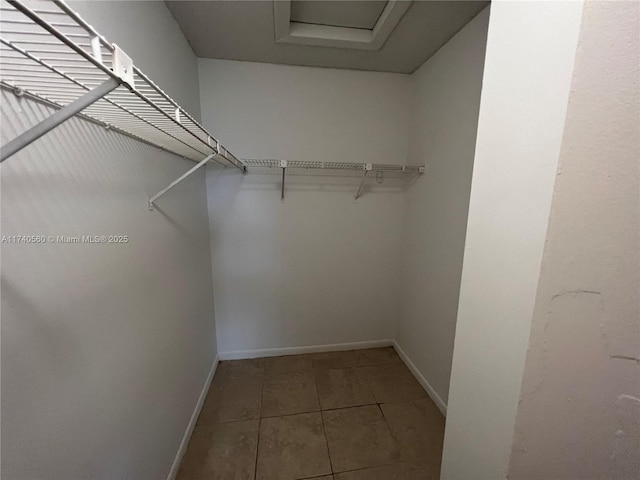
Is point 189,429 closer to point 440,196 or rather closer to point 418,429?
point 418,429

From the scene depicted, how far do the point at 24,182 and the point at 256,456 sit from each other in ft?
5.66

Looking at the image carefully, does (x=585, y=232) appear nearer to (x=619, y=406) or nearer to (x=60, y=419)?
(x=619, y=406)

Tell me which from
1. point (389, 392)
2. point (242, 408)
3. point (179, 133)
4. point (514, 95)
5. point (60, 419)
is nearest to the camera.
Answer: point (514, 95)

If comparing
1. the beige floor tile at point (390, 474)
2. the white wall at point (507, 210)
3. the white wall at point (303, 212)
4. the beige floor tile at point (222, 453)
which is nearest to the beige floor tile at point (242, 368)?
the white wall at point (303, 212)

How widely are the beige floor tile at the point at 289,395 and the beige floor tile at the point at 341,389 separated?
7cm

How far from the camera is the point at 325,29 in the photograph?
1636 millimetres

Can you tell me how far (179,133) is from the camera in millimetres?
939

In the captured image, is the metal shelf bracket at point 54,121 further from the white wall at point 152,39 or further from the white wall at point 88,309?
the white wall at point 152,39

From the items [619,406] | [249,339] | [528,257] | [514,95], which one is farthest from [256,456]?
[514,95]

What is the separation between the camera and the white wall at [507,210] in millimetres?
448

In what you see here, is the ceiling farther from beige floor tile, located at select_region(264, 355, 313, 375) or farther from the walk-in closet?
beige floor tile, located at select_region(264, 355, 313, 375)

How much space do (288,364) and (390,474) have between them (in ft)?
3.69

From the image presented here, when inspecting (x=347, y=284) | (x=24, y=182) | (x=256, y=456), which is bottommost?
(x=256, y=456)

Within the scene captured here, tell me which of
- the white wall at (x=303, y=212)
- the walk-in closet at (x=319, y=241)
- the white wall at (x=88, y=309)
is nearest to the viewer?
the walk-in closet at (x=319, y=241)
